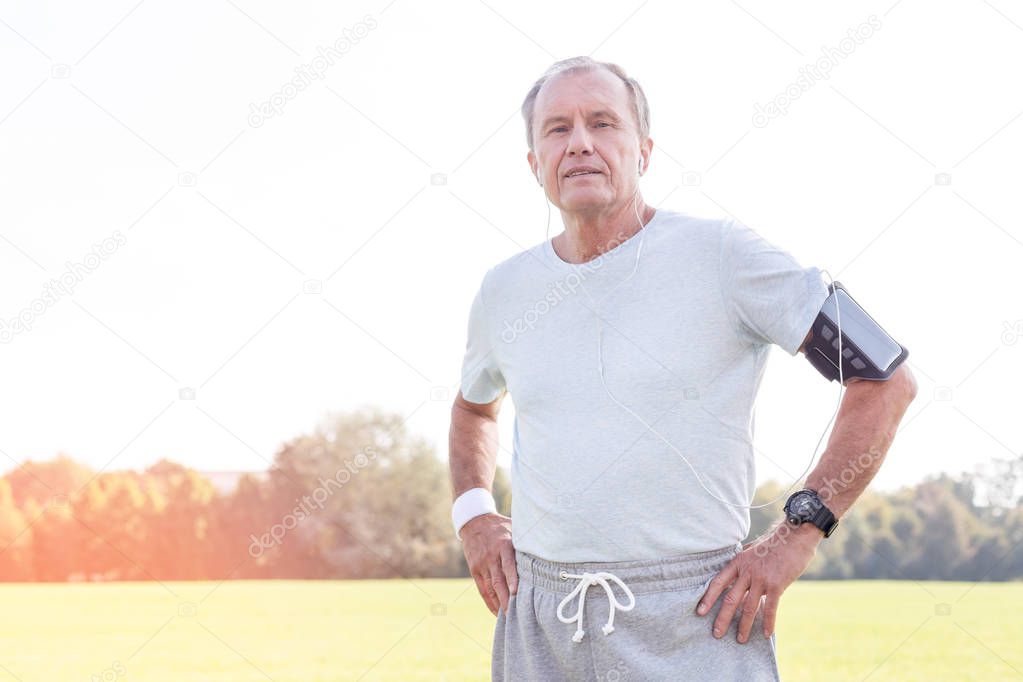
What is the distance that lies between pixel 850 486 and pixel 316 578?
28.3 meters

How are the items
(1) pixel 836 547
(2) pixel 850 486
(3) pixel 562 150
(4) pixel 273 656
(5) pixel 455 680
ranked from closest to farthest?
1. (2) pixel 850 486
2. (3) pixel 562 150
3. (5) pixel 455 680
4. (4) pixel 273 656
5. (1) pixel 836 547

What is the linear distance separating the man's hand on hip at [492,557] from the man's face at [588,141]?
0.91 metres

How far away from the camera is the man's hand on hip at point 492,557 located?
2.52m

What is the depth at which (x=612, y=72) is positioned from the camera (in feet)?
8.61

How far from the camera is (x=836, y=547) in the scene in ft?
82.5

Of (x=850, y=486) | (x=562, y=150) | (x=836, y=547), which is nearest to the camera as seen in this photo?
(x=850, y=486)

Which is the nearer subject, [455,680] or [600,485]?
[600,485]

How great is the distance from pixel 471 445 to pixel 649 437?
0.90m

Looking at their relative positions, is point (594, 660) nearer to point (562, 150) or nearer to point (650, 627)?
point (650, 627)

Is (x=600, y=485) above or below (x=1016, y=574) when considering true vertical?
below

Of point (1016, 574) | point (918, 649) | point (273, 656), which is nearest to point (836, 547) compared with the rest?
point (1016, 574)

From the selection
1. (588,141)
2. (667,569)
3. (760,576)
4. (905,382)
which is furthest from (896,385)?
(588,141)

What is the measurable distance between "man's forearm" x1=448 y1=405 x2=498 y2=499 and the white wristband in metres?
0.09

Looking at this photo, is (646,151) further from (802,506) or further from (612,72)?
(802,506)
